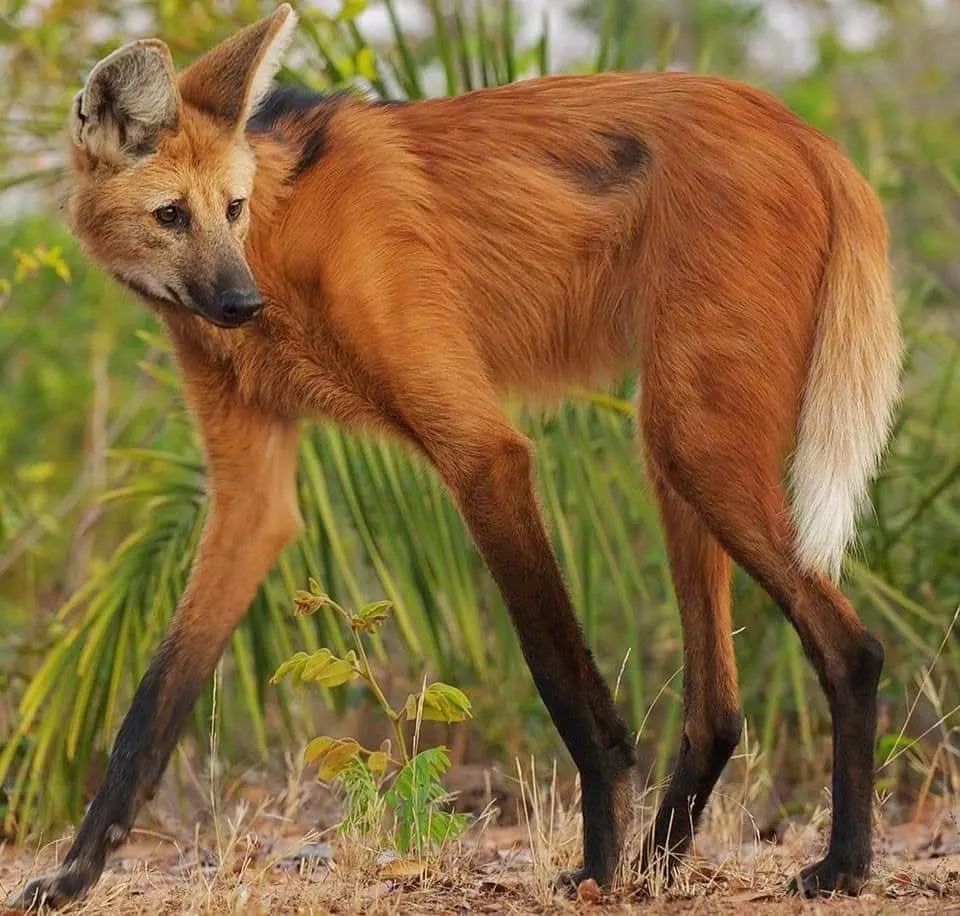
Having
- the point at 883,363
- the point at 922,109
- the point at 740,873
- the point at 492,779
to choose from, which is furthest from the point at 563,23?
the point at 740,873

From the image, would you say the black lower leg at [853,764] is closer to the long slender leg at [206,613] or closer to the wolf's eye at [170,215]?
the long slender leg at [206,613]

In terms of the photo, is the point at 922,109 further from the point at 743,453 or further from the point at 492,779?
the point at 743,453

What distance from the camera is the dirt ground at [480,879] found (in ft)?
8.64

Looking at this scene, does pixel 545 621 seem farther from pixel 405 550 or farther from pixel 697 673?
pixel 405 550

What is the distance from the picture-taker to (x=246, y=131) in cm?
312

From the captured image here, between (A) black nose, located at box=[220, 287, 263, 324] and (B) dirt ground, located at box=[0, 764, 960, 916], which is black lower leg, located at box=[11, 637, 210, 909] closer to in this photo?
(B) dirt ground, located at box=[0, 764, 960, 916]

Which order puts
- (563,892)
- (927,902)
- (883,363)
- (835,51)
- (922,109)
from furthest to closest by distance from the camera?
(922,109) < (835,51) < (883,363) < (563,892) < (927,902)

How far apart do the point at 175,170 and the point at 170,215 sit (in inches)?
3.6

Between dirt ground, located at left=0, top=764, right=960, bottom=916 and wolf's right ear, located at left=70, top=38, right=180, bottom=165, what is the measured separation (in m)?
1.37

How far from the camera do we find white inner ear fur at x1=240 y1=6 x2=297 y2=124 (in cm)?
292

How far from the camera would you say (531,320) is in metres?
3.21

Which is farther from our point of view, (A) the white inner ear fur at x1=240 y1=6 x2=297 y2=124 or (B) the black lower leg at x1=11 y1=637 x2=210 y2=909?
(A) the white inner ear fur at x1=240 y1=6 x2=297 y2=124

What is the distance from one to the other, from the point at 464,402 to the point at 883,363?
92 centimetres

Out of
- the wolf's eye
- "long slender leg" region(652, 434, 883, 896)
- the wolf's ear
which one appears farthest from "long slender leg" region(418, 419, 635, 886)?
the wolf's ear
